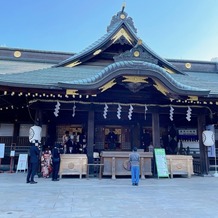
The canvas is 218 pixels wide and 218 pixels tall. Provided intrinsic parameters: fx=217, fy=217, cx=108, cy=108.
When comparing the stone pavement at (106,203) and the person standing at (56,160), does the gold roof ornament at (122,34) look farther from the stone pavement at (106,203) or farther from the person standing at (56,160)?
the stone pavement at (106,203)

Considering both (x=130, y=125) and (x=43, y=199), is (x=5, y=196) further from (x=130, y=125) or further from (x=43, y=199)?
(x=130, y=125)

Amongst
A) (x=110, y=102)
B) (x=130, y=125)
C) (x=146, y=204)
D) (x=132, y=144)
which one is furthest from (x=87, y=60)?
(x=146, y=204)

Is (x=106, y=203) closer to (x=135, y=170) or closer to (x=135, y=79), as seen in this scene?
(x=135, y=170)

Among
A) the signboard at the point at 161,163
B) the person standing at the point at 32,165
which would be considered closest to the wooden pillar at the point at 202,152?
the signboard at the point at 161,163

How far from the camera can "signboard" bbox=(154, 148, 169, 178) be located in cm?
916

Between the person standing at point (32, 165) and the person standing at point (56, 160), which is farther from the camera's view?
the person standing at point (56, 160)

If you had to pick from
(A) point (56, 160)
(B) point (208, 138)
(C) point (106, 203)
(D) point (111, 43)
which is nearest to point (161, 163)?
(B) point (208, 138)

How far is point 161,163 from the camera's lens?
9367mm

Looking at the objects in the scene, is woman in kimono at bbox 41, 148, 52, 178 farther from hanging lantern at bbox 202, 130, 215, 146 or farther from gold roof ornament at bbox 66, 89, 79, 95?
hanging lantern at bbox 202, 130, 215, 146

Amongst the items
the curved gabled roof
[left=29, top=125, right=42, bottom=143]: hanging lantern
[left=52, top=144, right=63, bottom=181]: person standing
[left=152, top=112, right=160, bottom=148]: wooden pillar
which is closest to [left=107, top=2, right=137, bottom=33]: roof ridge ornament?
the curved gabled roof

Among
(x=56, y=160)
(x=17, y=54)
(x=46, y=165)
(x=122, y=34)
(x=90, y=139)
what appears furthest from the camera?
(x=17, y=54)

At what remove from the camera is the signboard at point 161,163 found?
30.1ft

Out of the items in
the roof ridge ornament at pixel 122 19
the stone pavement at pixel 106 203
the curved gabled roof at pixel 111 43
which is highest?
the roof ridge ornament at pixel 122 19

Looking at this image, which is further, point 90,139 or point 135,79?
point 90,139
